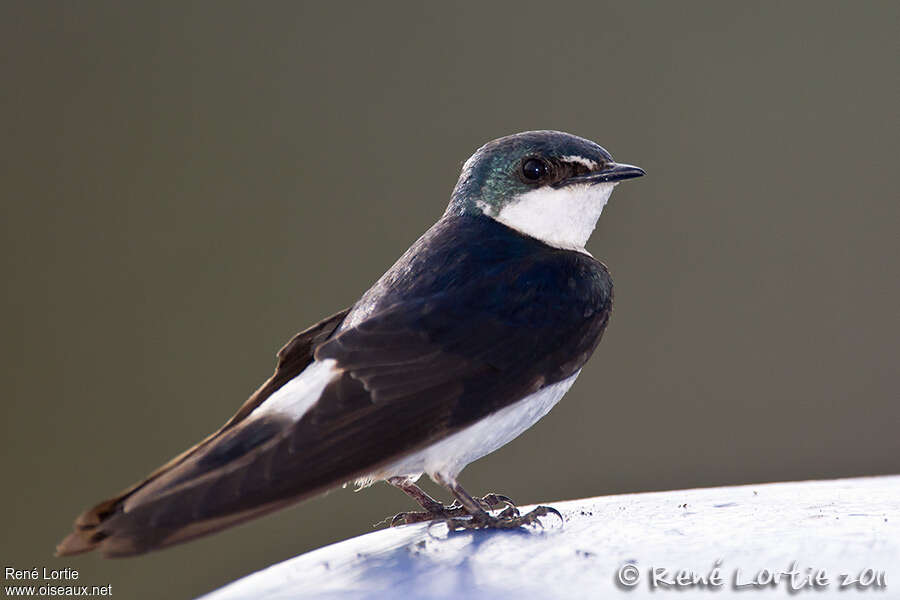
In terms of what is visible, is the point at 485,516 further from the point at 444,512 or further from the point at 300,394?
the point at 300,394

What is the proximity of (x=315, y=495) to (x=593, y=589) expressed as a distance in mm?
424

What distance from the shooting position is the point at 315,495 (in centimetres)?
134

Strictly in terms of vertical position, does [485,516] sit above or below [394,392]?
below

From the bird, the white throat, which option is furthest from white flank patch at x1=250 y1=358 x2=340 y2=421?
the white throat

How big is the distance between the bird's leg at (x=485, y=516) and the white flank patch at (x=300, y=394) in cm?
23

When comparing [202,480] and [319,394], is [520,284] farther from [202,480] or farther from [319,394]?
[202,480]

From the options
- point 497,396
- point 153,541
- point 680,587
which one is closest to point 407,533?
point 497,396

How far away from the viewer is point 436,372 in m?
1.54

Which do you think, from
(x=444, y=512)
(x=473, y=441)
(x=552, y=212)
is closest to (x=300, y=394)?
(x=473, y=441)

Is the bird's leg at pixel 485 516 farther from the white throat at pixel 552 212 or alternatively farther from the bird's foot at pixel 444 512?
the white throat at pixel 552 212

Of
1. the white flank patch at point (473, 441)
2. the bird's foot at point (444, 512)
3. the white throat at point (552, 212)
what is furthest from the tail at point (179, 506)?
the white throat at point (552, 212)

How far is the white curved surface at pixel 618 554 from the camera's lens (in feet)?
Answer: 3.44

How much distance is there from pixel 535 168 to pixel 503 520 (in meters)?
0.67

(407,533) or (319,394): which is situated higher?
(319,394)
